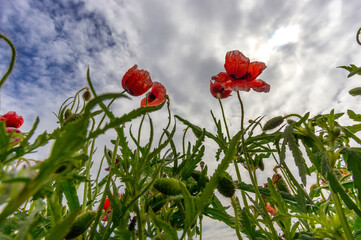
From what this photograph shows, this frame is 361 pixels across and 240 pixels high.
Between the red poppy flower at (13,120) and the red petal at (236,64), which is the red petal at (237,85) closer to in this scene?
the red petal at (236,64)

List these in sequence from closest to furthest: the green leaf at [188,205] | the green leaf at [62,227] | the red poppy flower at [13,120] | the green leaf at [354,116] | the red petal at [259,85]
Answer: the green leaf at [62,227] < the green leaf at [188,205] < the green leaf at [354,116] < the red petal at [259,85] < the red poppy flower at [13,120]

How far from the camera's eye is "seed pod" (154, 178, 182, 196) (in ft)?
1.98

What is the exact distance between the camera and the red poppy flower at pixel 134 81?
959mm

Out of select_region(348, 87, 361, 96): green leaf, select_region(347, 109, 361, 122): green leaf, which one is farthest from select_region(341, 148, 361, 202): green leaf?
select_region(347, 109, 361, 122): green leaf

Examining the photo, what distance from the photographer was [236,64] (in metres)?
0.98

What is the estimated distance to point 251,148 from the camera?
938 mm

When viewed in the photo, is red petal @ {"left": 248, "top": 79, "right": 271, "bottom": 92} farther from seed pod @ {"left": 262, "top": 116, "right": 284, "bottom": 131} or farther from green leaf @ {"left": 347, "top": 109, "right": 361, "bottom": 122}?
green leaf @ {"left": 347, "top": 109, "right": 361, "bottom": 122}

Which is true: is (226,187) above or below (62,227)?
above

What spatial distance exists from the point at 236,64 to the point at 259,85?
12 cm

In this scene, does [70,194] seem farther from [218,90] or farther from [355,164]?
[218,90]

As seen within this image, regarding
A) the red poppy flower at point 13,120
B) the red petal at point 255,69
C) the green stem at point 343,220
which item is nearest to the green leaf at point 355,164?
the green stem at point 343,220

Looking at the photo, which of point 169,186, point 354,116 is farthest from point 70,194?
point 354,116

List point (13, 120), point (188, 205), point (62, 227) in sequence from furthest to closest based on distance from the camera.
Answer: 1. point (13, 120)
2. point (188, 205)
3. point (62, 227)

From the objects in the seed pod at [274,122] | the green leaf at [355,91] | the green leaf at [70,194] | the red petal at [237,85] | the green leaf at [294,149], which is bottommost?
the green leaf at [70,194]
